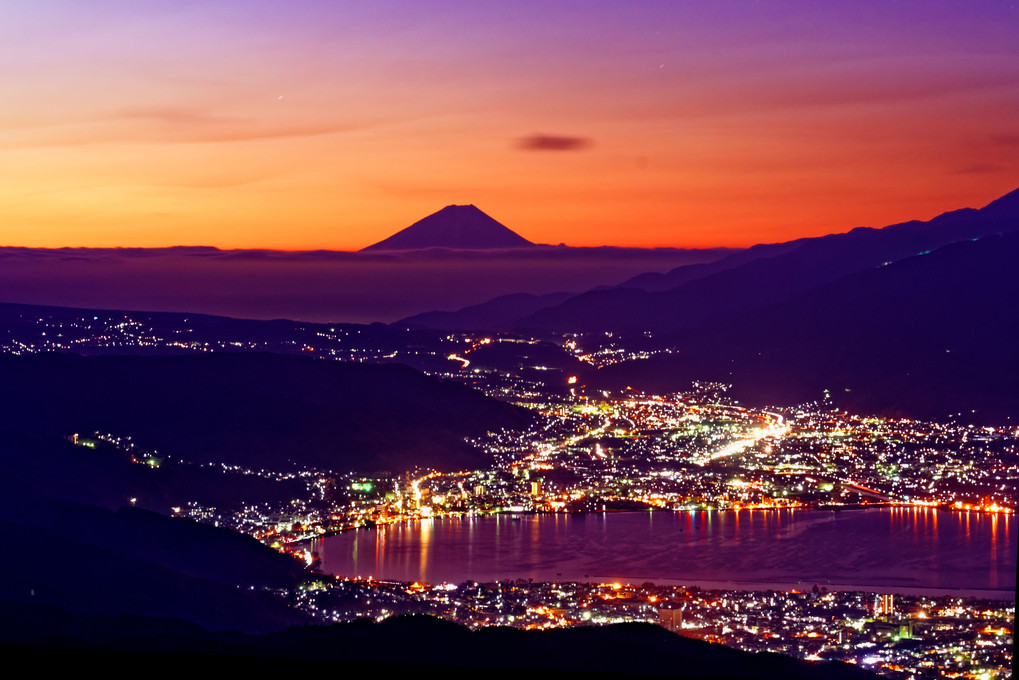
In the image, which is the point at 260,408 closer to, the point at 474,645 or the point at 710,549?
the point at 710,549

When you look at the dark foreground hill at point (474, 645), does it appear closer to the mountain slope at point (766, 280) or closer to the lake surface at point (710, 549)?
the lake surface at point (710, 549)

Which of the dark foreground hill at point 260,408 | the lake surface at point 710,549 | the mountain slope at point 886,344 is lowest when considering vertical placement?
the lake surface at point 710,549

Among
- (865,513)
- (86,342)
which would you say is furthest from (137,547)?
(86,342)

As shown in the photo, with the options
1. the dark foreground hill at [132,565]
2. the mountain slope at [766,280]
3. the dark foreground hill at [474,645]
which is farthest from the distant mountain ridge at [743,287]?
the dark foreground hill at [474,645]

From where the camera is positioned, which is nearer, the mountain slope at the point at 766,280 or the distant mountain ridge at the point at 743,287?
the distant mountain ridge at the point at 743,287

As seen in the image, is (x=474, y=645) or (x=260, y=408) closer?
(x=474, y=645)

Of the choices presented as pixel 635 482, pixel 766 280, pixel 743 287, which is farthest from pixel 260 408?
pixel 766 280
